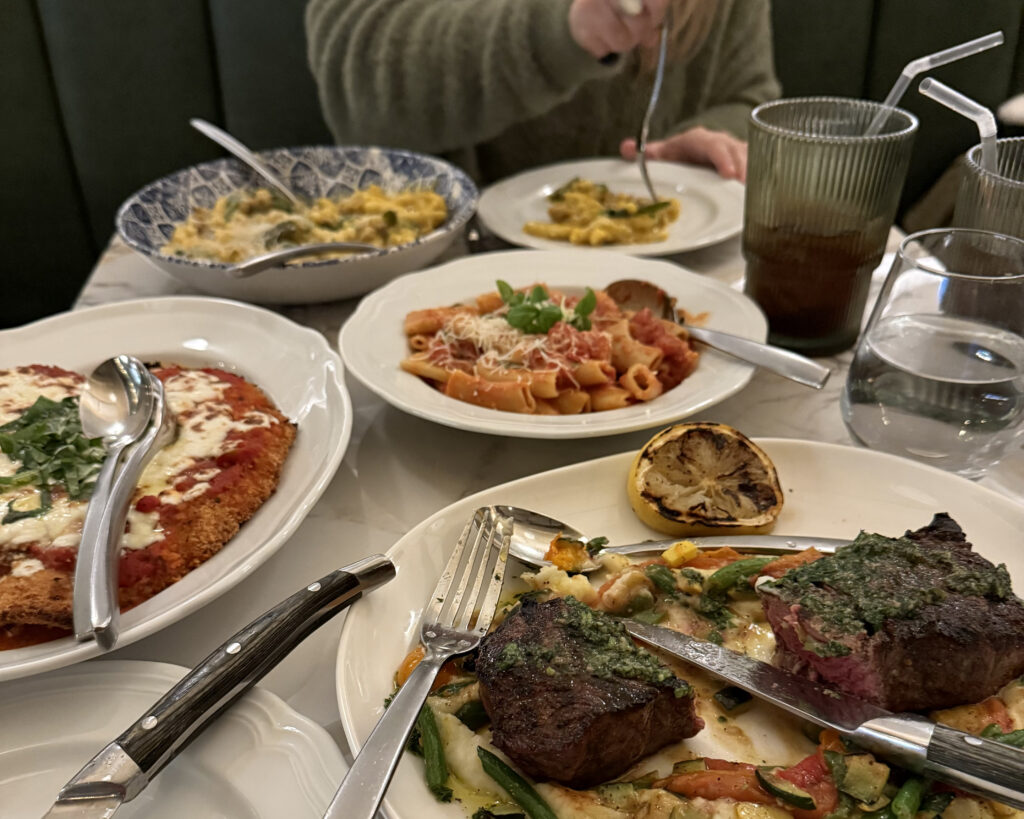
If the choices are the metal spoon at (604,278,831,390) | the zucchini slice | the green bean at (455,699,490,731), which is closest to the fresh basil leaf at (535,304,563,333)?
the metal spoon at (604,278,831,390)

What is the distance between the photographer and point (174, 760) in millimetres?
842

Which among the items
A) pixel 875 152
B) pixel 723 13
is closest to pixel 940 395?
pixel 875 152

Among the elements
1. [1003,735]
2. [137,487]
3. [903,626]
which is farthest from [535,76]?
[1003,735]

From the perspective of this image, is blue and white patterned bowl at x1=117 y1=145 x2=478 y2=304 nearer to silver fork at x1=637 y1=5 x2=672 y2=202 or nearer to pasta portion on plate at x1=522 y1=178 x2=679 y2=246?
pasta portion on plate at x1=522 y1=178 x2=679 y2=246

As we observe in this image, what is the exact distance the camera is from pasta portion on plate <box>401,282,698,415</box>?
57.5 inches

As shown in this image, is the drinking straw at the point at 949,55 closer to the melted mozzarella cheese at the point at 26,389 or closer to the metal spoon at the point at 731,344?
the metal spoon at the point at 731,344

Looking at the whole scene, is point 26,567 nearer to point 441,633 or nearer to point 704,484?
point 441,633

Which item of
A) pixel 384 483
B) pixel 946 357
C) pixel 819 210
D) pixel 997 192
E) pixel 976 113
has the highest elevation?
pixel 976 113

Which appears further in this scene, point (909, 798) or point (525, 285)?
point (525, 285)

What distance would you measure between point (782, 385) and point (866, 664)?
0.88m

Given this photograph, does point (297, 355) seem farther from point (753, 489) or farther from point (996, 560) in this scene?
point (996, 560)

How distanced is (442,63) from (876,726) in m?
2.92

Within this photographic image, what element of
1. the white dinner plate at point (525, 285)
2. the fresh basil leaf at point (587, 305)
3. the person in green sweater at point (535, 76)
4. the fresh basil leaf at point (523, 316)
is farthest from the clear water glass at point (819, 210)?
the person in green sweater at point (535, 76)

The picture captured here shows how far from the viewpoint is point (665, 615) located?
40.2 inches
